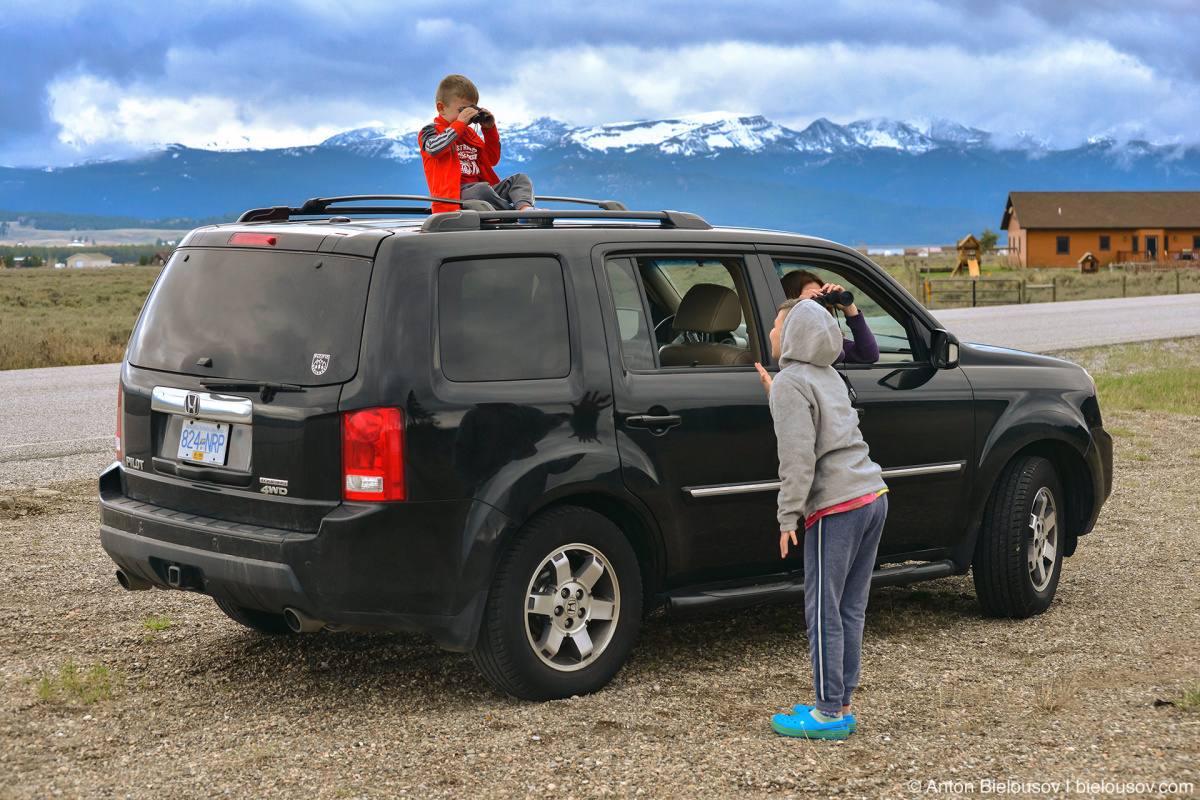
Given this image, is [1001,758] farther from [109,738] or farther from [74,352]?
[74,352]

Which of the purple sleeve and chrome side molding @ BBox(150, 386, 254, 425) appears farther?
the purple sleeve

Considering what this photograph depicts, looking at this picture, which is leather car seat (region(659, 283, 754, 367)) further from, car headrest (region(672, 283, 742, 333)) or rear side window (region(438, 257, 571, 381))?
rear side window (region(438, 257, 571, 381))

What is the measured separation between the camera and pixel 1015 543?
19.0ft

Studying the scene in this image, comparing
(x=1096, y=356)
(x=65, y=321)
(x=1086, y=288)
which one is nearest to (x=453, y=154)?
(x=1096, y=356)

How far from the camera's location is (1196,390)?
1523cm

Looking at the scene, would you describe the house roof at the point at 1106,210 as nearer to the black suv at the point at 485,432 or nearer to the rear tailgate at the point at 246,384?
the black suv at the point at 485,432

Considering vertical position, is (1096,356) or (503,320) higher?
(503,320)

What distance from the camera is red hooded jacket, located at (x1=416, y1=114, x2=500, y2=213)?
21.5 ft

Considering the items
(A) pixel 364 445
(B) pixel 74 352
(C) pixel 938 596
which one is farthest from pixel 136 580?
(B) pixel 74 352

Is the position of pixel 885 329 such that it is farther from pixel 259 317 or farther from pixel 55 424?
pixel 55 424

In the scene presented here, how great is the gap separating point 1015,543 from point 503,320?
289cm

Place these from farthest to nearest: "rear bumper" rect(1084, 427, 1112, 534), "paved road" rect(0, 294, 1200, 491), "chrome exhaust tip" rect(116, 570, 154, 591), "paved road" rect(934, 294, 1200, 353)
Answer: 1. "paved road" rect(934, 294, 1200, 353)
2. "paved road" rect(0, 294, 1200, 491)
3. "rear bumper" rect(1084, 427, 1112, 534)
4. "chrome exhaust tip" rect(116, 570, 154, 591)

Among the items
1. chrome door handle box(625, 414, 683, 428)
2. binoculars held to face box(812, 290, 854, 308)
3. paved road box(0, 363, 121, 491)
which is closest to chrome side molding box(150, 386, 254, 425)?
chrome door handle box(625, 414, 683, 428)

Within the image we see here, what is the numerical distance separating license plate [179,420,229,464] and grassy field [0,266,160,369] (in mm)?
17162
